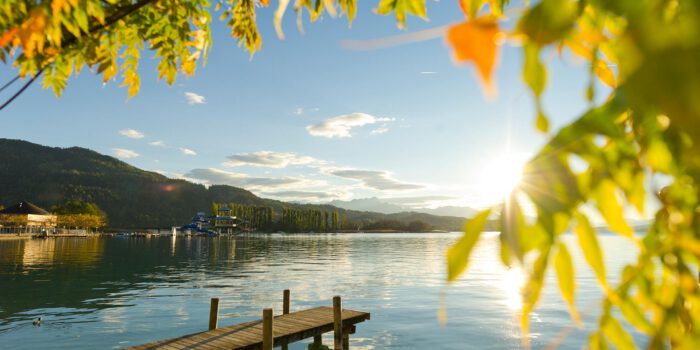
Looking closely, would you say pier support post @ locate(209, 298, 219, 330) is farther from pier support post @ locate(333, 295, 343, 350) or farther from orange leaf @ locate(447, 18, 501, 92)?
orange leaf @ locate(447, 18, 501, 92)

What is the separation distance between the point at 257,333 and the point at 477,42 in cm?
1534

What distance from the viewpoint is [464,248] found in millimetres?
820

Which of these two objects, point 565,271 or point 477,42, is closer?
point 477,42

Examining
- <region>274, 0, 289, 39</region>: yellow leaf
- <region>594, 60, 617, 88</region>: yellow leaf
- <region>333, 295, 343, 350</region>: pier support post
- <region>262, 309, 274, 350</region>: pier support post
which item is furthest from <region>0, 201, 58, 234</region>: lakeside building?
<region>594, 60, 617, 88</region>: yellow leaf

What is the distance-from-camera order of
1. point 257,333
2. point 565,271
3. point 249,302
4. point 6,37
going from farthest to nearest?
point 249,302
point 257,333
point 6,37
point 565,271

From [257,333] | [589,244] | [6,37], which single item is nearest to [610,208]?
[589,244]

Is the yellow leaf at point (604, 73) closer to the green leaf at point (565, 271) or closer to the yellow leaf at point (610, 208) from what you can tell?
the yellow leaf at point (610, 208)

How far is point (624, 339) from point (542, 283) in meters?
0.65

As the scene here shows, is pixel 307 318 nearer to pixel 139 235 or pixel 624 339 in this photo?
pixel 624 339

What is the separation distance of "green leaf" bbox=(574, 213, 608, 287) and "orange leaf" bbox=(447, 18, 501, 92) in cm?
50

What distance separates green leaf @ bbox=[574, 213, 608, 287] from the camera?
0.90 metres

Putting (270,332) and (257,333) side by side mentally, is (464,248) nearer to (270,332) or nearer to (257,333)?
(270,332)

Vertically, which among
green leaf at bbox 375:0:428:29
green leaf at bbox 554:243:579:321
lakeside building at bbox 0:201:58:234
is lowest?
green leaf at bbox 554:243:579:321

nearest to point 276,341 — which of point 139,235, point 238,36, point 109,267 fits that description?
point 238,36
